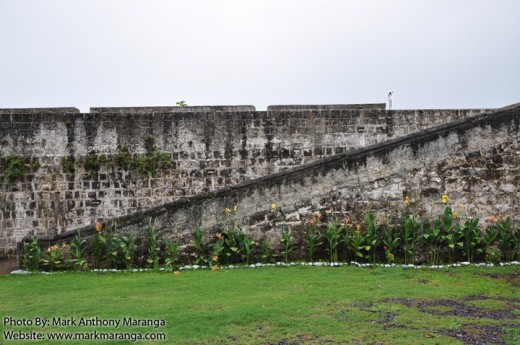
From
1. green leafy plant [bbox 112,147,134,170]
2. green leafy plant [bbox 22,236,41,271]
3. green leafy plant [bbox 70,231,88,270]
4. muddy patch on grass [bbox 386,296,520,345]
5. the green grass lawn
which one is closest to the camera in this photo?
muddy patch on grass [bbox 386,296,520,345]

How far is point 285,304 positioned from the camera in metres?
6.15

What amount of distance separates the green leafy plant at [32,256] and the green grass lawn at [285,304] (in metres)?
0.52

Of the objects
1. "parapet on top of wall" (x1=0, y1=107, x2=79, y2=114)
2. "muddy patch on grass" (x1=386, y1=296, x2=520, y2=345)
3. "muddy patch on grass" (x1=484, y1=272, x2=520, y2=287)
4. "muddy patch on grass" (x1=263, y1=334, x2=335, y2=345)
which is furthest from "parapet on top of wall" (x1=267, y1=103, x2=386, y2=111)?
"muddy patch on grass" (x1=263, y1=334, x2=335, y2=345)

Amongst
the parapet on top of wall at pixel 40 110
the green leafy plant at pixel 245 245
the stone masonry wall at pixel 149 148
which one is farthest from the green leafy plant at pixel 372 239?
the parapet on top of wall at pixel 40 110

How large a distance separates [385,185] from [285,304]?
3845 millimetres

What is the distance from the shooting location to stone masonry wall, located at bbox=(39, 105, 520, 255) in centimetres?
920

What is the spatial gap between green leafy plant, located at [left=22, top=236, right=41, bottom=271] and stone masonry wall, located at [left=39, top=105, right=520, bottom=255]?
0.21 metres

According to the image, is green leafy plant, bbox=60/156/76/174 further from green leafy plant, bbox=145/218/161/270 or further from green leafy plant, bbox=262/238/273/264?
green leafy plant, bbox=262/238/273/264

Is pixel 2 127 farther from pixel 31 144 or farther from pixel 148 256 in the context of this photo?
pixel 148 256

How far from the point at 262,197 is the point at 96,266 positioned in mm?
2753

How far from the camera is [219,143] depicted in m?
12.5

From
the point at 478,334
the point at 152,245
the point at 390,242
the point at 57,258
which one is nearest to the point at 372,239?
the point at 390,242

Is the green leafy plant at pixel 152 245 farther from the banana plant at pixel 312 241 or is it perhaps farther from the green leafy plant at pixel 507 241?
the green leafy plant at pixel 507 241

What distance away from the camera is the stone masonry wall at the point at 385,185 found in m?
9.20
